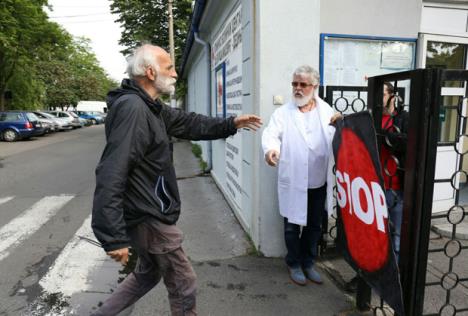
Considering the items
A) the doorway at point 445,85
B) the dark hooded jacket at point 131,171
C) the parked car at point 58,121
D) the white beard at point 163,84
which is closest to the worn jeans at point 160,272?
the dark hooded jacket at point 131,171

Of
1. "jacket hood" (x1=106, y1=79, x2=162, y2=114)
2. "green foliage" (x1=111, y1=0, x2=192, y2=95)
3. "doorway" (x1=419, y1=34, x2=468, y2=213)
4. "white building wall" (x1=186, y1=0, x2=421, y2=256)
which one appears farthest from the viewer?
"green foliage" (x1=111, y1=0, x2=192, y2=95)

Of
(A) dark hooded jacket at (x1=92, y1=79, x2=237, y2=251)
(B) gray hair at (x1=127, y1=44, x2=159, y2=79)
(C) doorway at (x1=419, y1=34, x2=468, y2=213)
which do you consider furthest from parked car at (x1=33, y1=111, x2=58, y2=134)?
(A) dark hooded jacket at (x1=92, y1=79, x2=237, y2=251)

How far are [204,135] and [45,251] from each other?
2.67 m

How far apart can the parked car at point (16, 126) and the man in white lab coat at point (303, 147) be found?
19.2m

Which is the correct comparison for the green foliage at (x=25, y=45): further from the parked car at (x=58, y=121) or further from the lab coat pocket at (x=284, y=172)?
the lab coat pocket at (x=284, y=172)

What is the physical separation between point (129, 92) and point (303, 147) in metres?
1.52

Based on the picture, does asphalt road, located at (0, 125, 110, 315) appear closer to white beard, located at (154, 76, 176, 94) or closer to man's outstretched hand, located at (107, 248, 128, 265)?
man's outstretched hand, located at (107, 248, 128, 265)

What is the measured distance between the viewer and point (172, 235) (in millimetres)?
2205

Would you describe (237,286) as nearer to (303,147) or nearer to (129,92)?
(303,147)

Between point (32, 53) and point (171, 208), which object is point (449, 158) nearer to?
point (171, 208)

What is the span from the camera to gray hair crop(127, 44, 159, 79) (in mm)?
2115

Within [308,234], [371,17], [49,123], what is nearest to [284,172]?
[308,234]

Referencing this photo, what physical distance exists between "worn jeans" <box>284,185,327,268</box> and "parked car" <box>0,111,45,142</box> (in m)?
19.2

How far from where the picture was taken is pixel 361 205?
2338mm
